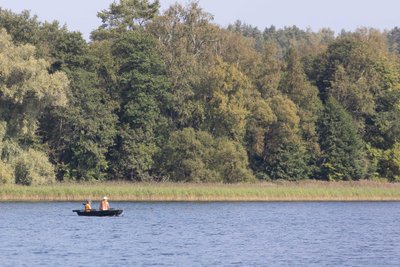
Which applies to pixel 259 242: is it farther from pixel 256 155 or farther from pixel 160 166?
pixel 256 155

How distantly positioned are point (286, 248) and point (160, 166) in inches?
1668

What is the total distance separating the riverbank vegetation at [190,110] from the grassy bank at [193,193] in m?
0.24

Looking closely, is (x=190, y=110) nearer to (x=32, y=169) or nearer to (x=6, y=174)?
(x=32, y=169)

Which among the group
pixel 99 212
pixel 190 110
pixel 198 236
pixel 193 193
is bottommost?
pixel 198 236

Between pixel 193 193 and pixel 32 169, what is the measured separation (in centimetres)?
1190

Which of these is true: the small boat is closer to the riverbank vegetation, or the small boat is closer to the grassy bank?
Answer: the grassy bank

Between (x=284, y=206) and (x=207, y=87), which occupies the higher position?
(x=207, y=87)

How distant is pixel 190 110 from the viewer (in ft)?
286

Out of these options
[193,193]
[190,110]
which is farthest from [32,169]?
[190,110]

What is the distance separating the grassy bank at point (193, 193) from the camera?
67.4 meters

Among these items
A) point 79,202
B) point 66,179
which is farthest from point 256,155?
point 79,202

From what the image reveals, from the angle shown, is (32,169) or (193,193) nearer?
(193,193)

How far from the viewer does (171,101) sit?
289ft

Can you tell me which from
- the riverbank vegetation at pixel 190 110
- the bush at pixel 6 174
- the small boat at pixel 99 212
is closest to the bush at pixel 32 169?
the riverbank vegetation at pixel 190 110
